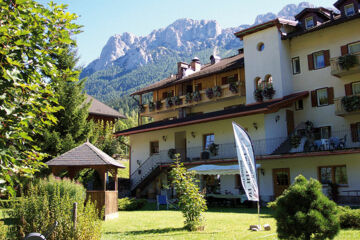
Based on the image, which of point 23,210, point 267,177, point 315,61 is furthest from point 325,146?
point 23,210

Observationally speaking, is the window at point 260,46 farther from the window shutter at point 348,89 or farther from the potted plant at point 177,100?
the potted plant at point 177,100

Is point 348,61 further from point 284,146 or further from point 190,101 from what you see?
point 190,101

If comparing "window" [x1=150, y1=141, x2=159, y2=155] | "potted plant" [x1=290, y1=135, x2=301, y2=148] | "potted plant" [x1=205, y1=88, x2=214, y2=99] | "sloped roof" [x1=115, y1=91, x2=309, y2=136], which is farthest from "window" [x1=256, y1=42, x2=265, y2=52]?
"window" [x1=150, y1=141, x2=159, y2=155]

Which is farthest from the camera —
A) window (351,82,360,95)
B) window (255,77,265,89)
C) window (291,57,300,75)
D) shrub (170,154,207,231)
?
window (255,77,265,89)

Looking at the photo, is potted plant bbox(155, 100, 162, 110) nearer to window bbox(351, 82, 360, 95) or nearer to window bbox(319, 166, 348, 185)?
window bbox(319, 166, 348, 185)

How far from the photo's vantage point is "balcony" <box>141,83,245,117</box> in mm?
28803

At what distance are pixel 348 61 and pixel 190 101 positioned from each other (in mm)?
13439

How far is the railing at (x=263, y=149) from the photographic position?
2184 cm

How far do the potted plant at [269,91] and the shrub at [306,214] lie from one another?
19056 mm

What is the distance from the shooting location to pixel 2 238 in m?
7.97

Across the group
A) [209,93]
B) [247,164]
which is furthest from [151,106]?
[247,164]

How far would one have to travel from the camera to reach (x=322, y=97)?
24750 millimetres

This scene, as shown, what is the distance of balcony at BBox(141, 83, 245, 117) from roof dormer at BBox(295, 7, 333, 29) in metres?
6.61

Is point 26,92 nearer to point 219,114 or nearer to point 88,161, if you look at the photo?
point 88,161
